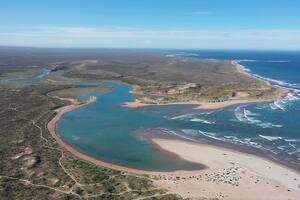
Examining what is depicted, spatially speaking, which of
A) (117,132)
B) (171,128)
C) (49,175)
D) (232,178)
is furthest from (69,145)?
(232,178)

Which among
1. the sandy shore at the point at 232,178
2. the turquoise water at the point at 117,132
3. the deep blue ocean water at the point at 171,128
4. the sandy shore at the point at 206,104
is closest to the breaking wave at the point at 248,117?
the deep blue ocean water at the point at 171,128

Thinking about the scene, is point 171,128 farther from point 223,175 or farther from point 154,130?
point 223,175

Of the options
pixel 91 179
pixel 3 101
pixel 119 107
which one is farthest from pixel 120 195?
pixel 3 101

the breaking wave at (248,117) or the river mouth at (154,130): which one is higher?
the breaking wave at (248,117)

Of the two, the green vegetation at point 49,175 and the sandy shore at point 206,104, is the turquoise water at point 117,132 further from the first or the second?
the green vegetation at point 49,175

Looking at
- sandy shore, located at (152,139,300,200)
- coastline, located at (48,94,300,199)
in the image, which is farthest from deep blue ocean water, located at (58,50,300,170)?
sandy shore, located at (152,139,300,200)

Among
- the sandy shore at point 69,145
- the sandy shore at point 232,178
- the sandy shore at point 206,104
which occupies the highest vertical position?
the sandy shore at point 206,104
